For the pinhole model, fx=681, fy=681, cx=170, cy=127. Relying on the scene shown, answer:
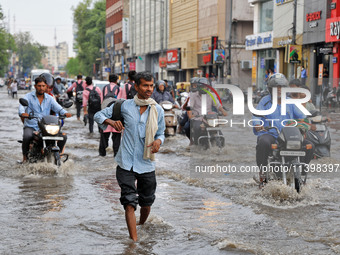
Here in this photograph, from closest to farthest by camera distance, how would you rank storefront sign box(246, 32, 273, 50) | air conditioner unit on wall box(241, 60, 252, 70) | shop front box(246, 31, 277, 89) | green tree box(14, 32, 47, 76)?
storefront sign box(246, 32, 273, 50), shop front box(246, 31, 277, 89), air conditioner unit on wall box(241, 60, 252, 70), green tree box(14, 32, 47, 76)

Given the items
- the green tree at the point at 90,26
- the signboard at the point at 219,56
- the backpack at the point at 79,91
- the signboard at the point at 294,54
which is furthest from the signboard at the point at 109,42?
the backpack at the point at 79,91

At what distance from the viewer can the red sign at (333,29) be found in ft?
110

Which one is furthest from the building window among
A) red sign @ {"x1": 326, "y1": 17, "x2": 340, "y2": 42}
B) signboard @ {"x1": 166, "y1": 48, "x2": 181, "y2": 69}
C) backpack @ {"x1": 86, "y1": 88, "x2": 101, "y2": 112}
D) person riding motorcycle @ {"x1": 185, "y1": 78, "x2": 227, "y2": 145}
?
person riding motorcycle @ {"x1": 185, "y1": 78, "x2": 227, "y2": 145}

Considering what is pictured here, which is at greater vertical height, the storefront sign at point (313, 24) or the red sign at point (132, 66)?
the storefront sign at point (313, 24)

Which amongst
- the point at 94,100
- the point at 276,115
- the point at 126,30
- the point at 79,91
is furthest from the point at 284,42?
the point at 126,30

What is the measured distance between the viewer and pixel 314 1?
37625mm

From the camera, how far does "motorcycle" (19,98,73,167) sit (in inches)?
402

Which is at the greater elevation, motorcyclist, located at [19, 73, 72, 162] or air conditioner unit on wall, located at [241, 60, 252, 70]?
air conditioner unit on wall, located at [241, 60, 252, 70]

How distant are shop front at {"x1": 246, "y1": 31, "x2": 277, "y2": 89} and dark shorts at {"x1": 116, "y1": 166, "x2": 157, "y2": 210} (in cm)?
3796

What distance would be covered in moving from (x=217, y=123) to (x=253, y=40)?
34.9m

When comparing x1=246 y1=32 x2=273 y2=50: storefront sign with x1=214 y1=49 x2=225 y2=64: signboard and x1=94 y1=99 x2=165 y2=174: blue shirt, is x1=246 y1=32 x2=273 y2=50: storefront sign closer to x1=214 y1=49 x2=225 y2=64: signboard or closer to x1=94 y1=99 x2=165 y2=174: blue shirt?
x1=214 y1=49 x2=225 y2=64: signboard

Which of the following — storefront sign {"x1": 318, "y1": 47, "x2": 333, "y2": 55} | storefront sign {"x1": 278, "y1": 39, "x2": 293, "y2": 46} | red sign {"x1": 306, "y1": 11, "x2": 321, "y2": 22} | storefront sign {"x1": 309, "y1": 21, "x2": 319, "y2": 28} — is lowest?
storefront sign {"x1": 318, "y1": 47, "x2": 333, "y2": 55}

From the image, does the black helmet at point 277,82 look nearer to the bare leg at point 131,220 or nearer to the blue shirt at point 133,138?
the blue shirt at point 133,138

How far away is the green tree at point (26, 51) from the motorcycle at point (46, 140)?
562 ft
